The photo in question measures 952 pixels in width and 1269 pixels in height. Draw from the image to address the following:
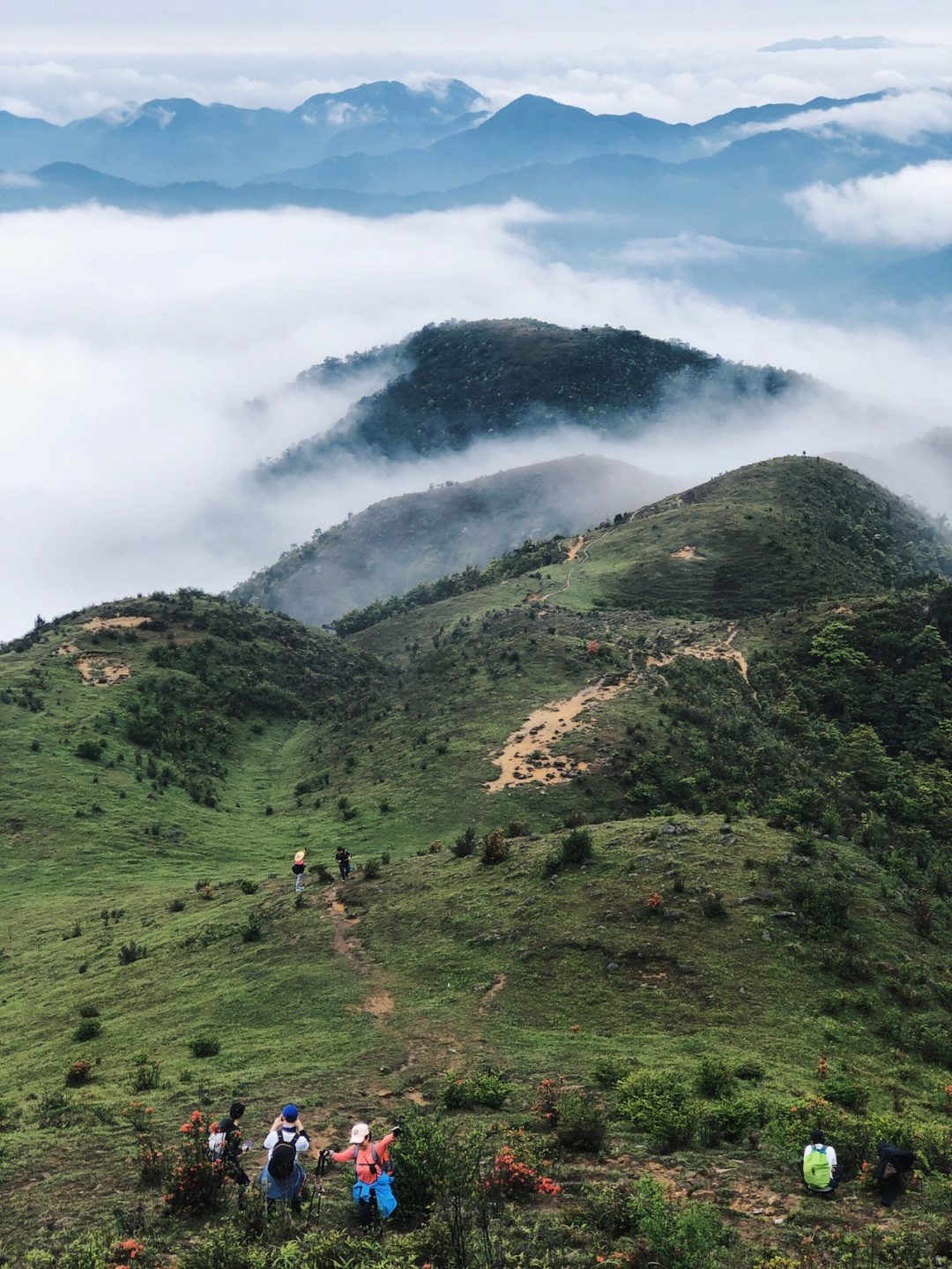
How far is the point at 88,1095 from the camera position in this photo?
18.9 m

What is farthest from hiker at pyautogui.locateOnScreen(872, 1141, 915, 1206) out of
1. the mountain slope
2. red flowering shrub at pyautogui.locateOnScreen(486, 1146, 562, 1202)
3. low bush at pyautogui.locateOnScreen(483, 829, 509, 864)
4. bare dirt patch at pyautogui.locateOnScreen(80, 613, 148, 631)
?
the mountain slope

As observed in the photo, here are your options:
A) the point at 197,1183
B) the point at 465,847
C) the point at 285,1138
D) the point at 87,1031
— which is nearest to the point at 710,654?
the point at 465,847

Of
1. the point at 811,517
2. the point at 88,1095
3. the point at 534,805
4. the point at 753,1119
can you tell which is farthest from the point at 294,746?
the point at 811,517

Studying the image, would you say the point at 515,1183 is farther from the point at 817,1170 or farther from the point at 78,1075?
the point at 78,1075

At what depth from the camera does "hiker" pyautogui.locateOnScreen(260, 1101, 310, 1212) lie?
12594 millimetres

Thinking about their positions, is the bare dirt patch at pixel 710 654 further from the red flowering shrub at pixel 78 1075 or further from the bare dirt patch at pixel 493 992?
the red flowering shrub at pixel 78 1075

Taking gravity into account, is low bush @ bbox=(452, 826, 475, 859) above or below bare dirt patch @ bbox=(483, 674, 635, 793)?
below

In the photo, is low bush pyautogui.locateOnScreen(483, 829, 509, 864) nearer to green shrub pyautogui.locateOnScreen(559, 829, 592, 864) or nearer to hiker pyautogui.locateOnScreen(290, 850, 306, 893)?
green shrub pyautogui.locateOnScreen(559, 829, 592, 864)

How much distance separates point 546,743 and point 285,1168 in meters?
35.6

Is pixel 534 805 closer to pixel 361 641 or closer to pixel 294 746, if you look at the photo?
pixel 294 746

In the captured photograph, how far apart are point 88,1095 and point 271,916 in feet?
34.8

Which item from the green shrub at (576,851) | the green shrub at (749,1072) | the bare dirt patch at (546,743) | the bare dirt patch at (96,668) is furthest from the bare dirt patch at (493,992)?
the bare dirt patch at (96,668)

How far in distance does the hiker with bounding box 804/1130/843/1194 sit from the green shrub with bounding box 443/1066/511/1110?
556cm

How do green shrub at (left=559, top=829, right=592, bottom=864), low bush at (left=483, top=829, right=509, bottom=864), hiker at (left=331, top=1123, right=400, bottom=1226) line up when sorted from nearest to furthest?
hiker at (left=331, top=1123, right=400, bottom=1226)
green shrub at (left=559, top=829, right=592, bottom=864)
low bush at (left=483, top=829, right=509, bottom=864)
